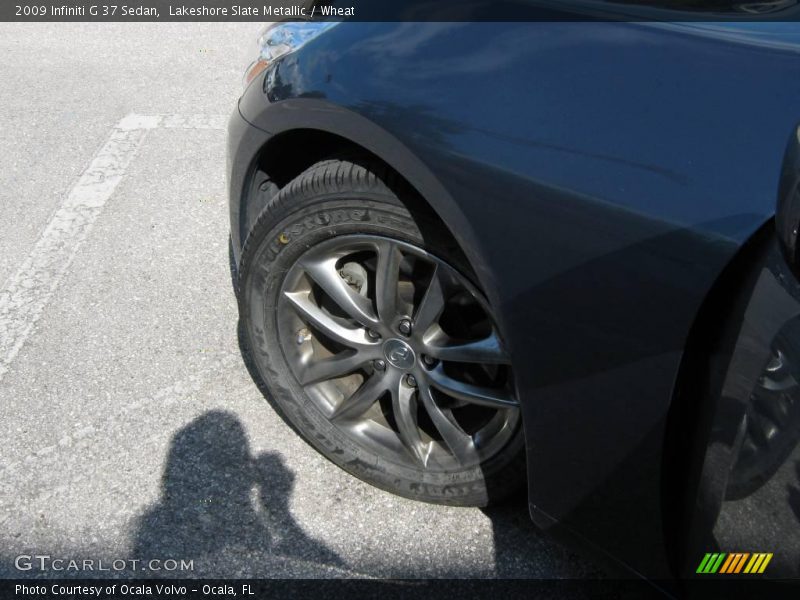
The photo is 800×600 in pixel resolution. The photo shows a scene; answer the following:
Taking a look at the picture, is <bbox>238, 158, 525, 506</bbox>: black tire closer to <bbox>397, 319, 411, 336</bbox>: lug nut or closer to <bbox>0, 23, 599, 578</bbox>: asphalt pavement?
<bbox>0, 23, 599, 578</bbox>: asphalt pavement

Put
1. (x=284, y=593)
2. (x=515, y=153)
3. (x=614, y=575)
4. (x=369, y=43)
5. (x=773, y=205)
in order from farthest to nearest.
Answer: (x=284, y=593) < (x=369, y=43) < (x=614, y=575) < (x=515, y=153) < (x=773, y=205)

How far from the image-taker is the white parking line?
3.32m

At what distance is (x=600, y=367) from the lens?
Result: 1.73m

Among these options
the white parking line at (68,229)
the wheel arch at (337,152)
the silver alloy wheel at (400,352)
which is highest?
the wheel arch at (337,152)

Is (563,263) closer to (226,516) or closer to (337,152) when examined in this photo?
(337,152)

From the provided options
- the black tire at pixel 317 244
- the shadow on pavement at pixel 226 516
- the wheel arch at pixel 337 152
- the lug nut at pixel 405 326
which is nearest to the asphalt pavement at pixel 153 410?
the shadow on pavement at pixel 226 516

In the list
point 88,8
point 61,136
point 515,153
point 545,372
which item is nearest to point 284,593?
point 545,372

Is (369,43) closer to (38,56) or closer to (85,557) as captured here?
(85,557)

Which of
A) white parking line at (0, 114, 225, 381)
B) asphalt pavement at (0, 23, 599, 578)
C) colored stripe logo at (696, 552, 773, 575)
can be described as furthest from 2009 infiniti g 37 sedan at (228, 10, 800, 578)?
white parking line at (0, 114, 225, 381)

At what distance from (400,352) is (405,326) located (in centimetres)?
8

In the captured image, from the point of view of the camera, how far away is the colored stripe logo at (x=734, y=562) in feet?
4.91

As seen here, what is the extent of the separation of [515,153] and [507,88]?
16cm

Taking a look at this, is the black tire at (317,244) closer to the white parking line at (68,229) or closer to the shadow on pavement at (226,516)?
the shadow on pavement at (226,516)

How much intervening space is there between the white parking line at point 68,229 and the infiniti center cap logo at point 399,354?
5.07 feet
